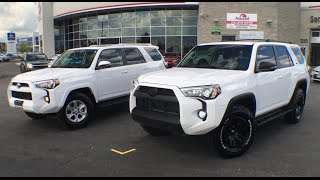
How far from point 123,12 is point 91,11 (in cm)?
383

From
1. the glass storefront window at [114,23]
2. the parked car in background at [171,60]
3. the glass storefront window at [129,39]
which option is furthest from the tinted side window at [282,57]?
the glass storefront window at [114,23]

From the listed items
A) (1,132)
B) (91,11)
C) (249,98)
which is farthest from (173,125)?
(91,11)

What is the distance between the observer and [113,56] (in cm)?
784

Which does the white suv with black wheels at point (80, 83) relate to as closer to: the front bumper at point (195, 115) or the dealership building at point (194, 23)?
the front bumper at point (195, 115)

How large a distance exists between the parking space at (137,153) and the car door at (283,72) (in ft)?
2.54

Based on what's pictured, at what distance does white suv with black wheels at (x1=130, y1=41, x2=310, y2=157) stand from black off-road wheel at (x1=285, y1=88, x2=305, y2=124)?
366 mm

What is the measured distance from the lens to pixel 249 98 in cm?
507

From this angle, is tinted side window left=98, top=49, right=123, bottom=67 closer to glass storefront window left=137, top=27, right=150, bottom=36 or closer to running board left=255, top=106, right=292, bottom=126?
running board left=255, top=106, right=292, bottom=126

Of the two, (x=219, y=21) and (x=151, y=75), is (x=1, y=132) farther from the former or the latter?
(x=219, y=21)

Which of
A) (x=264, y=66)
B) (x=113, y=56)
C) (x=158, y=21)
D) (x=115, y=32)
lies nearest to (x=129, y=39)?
(x=115, y=32)

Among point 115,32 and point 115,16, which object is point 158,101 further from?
point 115,16

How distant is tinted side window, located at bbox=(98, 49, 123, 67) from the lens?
7.58m

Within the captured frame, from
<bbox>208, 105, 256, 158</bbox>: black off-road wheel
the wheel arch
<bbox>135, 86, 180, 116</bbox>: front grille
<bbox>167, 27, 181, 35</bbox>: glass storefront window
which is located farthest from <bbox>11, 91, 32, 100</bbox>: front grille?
<bbox>167, 27, 181, 35</bbox>: glass storefront window

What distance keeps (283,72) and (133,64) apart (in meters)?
3.83
